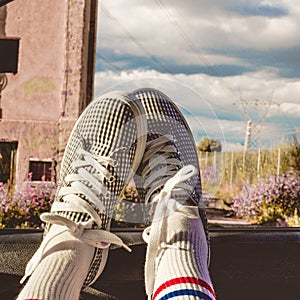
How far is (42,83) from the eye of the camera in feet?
9.43

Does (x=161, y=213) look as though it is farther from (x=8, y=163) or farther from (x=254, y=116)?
(x=254, y=116)

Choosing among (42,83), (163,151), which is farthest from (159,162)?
(42,83)

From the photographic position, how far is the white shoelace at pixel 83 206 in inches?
29.4

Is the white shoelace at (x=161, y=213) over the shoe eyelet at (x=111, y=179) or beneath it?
beneath

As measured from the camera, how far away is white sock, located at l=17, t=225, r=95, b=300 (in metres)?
0.66

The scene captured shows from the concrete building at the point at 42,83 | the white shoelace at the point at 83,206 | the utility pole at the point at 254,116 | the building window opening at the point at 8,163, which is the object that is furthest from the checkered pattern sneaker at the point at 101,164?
the utility pole at the point at 254,116

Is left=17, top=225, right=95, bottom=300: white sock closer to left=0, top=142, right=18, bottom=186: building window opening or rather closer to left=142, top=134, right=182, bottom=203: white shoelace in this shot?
left=142, top=134, right=182, bottom=203: white shoelace

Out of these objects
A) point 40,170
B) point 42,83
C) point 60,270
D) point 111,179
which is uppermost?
point 42,83

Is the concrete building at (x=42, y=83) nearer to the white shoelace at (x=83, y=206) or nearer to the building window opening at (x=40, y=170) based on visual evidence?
the building window opening at (x=40, y=170)

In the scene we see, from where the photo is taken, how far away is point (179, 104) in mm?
982

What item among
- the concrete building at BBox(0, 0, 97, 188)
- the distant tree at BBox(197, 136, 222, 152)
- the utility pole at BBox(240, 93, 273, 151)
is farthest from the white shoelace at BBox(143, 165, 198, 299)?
the utility pole at BBox(240, 93, 273, 151)

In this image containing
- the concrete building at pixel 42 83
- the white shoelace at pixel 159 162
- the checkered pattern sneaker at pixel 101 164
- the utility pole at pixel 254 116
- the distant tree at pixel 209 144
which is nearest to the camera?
the checkered pattern sneaker at pixel 101 164

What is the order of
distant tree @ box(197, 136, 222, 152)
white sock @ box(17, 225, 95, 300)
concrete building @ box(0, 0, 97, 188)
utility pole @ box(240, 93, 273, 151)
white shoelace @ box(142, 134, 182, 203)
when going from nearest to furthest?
white sock @ box(17, 225, 95, 300)
white shoelace @ box(142, 134, 182, 203)
distant tree @ box(197, 136, 222, 152)
concrete building @ box(0, 0, 97, 188)
utility pole @ box(240, 93, 273, 151)

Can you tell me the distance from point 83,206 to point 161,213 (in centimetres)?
13
